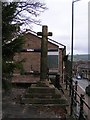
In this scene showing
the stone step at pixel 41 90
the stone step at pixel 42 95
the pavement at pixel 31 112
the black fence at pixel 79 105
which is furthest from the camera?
the stone step at pixel 41 90

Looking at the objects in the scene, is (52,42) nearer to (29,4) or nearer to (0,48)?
(29,4)

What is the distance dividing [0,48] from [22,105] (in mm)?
2062

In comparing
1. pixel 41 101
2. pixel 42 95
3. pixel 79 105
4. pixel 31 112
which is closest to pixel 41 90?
pixel 42 95

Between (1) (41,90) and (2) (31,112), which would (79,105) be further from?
(1) (41,90)

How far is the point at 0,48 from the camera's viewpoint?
1000 cm

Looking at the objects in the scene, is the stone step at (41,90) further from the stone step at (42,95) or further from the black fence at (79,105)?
the black fence at (79,105)

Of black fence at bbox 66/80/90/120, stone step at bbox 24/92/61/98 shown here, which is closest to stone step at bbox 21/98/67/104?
stone step at bbox 24/92/61/98

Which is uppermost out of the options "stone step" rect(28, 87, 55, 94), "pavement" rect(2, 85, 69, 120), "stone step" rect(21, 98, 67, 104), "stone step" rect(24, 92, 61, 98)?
"stone step" rect(28, 87, 55, 94)

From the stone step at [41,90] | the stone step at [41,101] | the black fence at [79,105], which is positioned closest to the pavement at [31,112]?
the stone step at [41,101]

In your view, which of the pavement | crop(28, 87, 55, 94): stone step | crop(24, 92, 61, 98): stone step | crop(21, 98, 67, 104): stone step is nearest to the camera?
the pavement

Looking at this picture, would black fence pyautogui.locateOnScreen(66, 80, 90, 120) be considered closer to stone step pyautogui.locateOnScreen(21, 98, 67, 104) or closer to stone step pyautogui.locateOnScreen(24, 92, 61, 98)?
stone step pyautogui.locateOnScreen(21, 98, 67, 104)

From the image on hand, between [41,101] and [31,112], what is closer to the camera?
[31,112]

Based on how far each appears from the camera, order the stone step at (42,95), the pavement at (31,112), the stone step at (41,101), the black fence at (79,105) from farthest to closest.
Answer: the stone step at (42,95)
the stone step at (41,101)
the pavement at (31,112)
the black fence at (79,105)

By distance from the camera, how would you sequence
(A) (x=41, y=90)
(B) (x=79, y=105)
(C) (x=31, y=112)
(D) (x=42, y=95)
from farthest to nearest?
1. (A) (x=41, y=90)
2. (D) (x=42, y=95)
3. (B) (x=79, y=105)
4. (C) (x=31, y=112)
